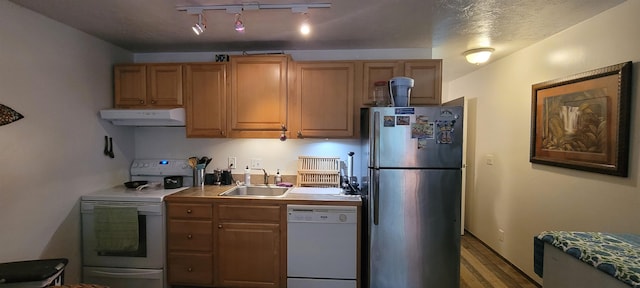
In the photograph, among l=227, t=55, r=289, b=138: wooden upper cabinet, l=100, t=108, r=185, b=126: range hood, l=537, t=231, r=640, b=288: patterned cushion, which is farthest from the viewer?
l=227, t=55, r=289, b=138: wooden upper cabinet

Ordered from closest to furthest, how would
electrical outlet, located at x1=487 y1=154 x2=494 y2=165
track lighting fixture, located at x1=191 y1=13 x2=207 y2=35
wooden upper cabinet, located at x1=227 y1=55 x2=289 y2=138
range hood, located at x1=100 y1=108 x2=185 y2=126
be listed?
track lighting fixture, located at x1=191 y1=13 x2=207 y2=35
range hood, located at x1=100 y1=108 x2=185 y2=126
wooden upper cabinet, located at x1=227 y1=55 x2=289 y2=138
electrical outlet, located at x1=487 y1=154 x2=494 y2=165

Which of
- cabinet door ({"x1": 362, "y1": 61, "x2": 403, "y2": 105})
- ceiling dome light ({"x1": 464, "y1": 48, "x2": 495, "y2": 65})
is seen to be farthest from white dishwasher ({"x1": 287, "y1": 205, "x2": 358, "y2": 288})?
ceiling dome light ({"x1": 464, "y1": 48, "x2": 495, "y2": 65})

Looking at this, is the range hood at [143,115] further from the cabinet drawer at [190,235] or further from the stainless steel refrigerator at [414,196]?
the stainless steel refrigerator at [414,196]

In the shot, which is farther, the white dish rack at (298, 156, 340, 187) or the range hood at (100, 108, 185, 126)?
the white dish rack at (298, 156, 340, 187)

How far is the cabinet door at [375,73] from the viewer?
102 inches

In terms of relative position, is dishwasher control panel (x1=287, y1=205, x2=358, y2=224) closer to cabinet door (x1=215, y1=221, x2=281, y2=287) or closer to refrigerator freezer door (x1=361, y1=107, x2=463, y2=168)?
cabinet door (x1=215, y1=221, x2=281, y2=287)

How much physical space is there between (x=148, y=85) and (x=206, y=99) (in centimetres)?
60

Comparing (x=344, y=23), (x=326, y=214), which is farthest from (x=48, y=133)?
(x=344, y=23)

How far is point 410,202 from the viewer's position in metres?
2.20

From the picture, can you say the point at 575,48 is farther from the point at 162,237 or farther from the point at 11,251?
the point at 11,251

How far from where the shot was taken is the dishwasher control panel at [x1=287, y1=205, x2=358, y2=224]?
2.32m

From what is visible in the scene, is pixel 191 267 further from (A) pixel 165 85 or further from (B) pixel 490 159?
(B) pixel 490 159

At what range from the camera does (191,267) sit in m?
2.42

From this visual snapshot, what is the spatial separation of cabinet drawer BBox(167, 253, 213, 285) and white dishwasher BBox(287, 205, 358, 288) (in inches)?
28.3
